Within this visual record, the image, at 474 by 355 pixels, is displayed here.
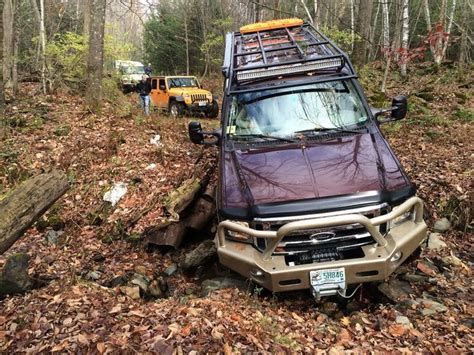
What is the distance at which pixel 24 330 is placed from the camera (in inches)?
124

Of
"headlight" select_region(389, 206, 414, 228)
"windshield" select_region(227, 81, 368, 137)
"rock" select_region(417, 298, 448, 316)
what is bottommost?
"rock" select_region(417, 298, 448, 316)

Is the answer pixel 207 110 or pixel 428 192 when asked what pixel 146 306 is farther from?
pixel 207 110

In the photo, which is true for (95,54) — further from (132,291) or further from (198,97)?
(132,291)

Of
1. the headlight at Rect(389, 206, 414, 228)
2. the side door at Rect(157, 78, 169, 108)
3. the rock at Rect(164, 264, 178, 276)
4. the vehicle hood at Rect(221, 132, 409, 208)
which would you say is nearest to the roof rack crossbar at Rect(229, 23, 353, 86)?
the vehicle hood at Rect(221, 132, 409, 208)

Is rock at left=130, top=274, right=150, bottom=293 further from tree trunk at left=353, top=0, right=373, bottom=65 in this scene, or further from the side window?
the side window

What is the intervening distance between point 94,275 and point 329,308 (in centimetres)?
274

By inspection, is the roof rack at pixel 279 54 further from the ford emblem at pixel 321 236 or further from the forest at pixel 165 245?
the ford emblem at pixel 321 236

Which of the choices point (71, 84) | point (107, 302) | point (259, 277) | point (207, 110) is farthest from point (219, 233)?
point (207, 110)

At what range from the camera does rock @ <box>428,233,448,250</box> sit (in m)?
4.85

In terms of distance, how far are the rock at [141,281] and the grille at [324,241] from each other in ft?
5.17

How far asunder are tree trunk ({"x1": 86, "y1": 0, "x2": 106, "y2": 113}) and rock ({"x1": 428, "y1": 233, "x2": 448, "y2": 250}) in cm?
848

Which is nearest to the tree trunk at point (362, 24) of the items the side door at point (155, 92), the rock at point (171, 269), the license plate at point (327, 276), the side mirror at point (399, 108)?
the side door at point (155, 92)

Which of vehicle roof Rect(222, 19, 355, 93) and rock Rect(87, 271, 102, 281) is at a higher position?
vehicle roof Rect(222, 19, 355, 93)

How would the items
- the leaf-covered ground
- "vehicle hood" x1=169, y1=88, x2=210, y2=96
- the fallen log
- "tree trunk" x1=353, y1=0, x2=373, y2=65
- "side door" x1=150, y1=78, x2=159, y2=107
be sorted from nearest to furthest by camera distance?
the leaf-covered ground, the fallen log, "tree trunk" x1=353, y1=0, x2=373, y2=65, "vehicle hood" x1=169, y1=88, x2=210, y2=96, "side door" x1=150, y1=78, x2=159, y2=107
